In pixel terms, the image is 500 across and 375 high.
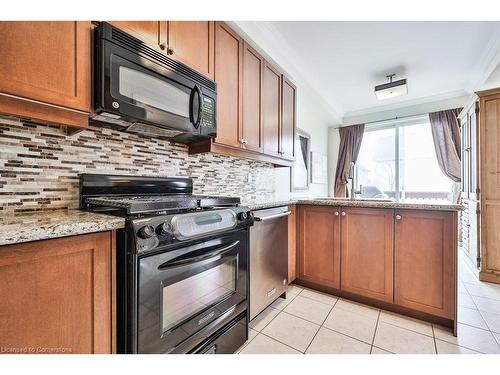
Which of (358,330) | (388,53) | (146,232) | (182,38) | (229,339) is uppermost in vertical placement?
(388,53)

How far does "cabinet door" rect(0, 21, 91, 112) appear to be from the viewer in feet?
2.74

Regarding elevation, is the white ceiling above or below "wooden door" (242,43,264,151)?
above

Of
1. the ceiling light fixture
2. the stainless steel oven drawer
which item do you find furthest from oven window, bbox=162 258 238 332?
the ceiling light fixture

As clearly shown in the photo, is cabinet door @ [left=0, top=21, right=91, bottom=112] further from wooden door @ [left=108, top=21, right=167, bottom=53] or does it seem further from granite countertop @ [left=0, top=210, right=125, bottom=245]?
granite countertop @ [left=0, top=210, right=125, bottom=245]

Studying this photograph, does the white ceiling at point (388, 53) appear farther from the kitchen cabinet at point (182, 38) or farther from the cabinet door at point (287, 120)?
the kitchen cabinet at point (182, 38)

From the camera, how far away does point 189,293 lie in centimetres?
111

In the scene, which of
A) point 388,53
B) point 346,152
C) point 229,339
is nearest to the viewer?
point 229,339

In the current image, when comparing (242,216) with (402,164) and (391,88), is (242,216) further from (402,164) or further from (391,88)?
(402,164)

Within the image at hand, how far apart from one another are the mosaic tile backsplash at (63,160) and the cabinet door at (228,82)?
36cm

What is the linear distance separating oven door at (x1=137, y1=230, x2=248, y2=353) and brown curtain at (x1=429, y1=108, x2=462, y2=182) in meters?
4.09

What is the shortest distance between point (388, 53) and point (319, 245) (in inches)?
92.8

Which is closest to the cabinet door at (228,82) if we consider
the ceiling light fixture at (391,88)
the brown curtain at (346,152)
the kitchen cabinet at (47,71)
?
the kitchen cabinet at (47,71)

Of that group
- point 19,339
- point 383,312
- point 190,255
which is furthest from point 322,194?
point 19,339

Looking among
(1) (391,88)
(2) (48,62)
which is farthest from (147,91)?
(1) (391,88)
